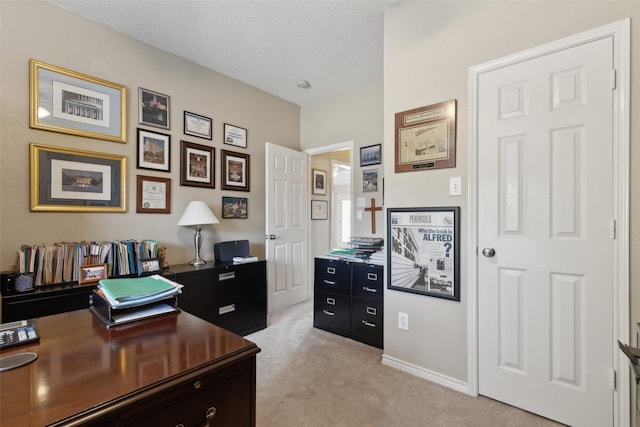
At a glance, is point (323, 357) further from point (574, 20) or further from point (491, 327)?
point (574, 20)

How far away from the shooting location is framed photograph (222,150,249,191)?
134 inches

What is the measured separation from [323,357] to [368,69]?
115 inches

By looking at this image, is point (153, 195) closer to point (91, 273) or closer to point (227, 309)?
point (91, 273)

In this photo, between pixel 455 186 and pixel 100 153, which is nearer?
pixel 455 186

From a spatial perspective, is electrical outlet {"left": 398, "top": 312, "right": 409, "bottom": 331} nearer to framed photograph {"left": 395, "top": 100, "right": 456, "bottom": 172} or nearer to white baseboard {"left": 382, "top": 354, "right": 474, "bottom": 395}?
white baseboard {"left": 382, "top": 354, "right": 474, "bottom": 395}

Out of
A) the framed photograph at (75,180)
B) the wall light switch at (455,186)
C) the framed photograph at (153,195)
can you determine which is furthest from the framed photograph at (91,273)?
the wall light switch at (455,186)

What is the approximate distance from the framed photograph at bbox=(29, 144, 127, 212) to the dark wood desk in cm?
158

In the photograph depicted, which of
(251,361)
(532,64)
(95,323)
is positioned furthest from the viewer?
(532,64)

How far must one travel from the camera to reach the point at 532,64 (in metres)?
1.78

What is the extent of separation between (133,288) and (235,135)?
2.60 meters

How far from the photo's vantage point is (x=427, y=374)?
7.11 feet

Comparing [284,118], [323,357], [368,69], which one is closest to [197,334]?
[323,357]

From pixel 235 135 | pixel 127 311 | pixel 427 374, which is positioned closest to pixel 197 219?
pixel 235 135

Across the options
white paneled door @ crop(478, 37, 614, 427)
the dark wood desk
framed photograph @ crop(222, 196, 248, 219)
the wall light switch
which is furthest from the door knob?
framed photograph @ crop(222, 196, 248, 219)
